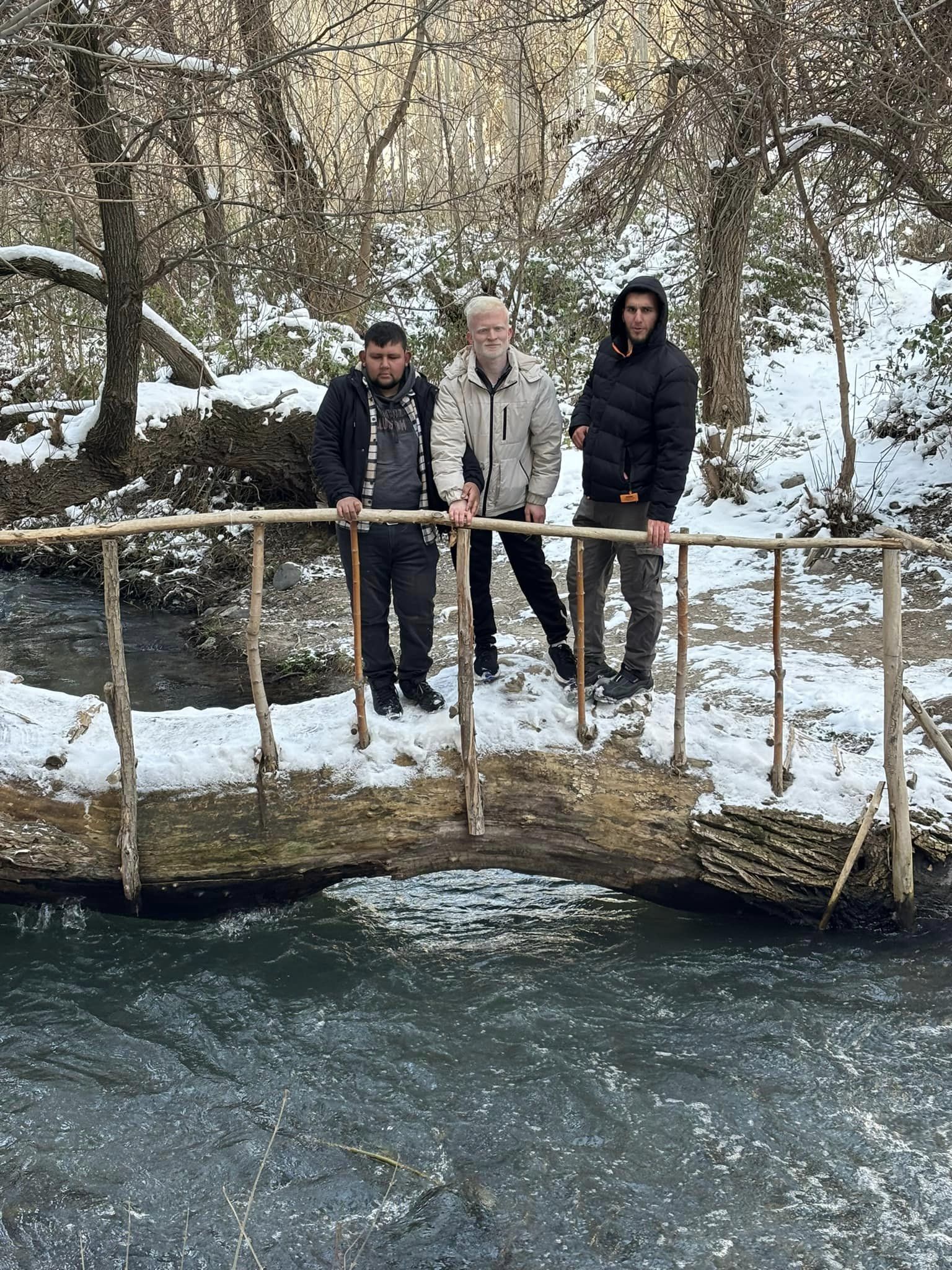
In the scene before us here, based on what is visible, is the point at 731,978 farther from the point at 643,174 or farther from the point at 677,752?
the point at 643,174

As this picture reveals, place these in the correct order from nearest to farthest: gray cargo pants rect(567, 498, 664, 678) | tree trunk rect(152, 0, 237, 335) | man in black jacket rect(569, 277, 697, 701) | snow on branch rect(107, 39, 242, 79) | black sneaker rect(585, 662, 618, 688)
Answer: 1. man in black jacket rect(569, 277, 697, 701)
2. gray cargo pants rect(567, 498, 664, 678)
3. black sneaker rect(585, 662, 618, 688)
4. snow on branch rect(107, 39, 242, 79)
5. tree trunk rect(152, 0, 237, 335)

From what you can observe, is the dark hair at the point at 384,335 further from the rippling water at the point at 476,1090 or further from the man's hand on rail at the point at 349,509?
the rippling water at the point at 476,1090

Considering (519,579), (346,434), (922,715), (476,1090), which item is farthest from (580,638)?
(476,1090)

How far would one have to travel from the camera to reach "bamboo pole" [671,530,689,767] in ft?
14.1

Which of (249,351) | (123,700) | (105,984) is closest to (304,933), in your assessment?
(105,984)

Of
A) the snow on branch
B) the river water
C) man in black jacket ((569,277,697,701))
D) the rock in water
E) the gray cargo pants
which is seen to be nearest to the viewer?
the river water

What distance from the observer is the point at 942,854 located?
14.2 ft

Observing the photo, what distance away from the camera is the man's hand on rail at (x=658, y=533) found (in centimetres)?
432

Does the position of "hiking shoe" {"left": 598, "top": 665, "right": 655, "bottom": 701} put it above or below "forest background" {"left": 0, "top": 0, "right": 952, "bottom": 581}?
below

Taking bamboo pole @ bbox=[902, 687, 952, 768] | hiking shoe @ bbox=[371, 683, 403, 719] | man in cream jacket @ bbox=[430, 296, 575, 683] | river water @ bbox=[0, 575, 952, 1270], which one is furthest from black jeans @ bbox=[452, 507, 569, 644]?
bamboo pole @ bbox=[902, 687, 952, 768]

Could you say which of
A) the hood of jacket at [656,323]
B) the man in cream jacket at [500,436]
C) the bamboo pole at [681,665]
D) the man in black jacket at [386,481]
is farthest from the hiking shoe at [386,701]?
the hood of jacket at [656,323]

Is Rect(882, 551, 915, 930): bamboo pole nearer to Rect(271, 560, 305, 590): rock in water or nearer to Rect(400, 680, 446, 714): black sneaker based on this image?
Rect(400, 680, 446, 714): black sneaker

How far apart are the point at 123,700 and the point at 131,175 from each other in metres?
6.11

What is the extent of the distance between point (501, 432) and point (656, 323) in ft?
2.54
